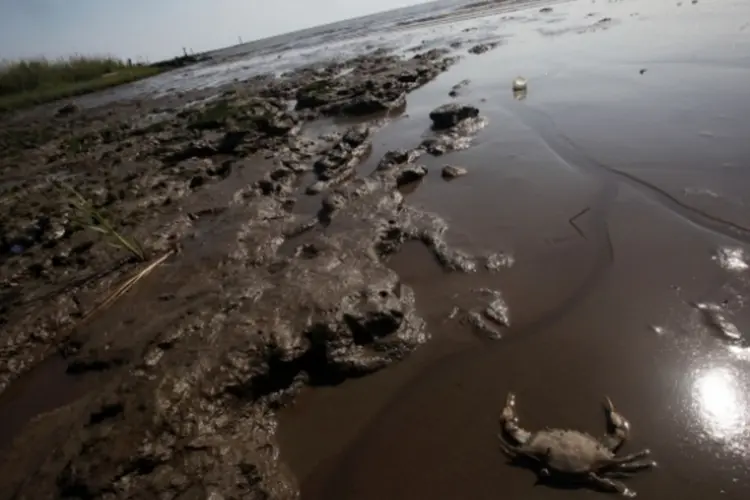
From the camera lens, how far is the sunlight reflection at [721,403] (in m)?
2.77

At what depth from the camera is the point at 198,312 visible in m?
4.16

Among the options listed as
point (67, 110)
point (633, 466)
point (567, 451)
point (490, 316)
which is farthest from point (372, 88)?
point (67, 110)

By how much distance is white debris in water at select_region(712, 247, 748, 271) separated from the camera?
12.8 ft

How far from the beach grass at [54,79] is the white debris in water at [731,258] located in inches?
1288

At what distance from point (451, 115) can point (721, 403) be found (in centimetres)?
699

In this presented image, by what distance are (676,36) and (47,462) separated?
15.8 meters

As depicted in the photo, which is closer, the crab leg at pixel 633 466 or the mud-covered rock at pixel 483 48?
the crab leg at pixel 633 466

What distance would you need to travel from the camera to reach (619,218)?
16.1 feet

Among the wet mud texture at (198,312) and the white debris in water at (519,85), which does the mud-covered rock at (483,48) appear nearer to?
the white debris in water at (519,85)

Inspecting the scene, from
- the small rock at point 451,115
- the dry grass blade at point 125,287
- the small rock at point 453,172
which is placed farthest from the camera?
the small rock at point 451,115

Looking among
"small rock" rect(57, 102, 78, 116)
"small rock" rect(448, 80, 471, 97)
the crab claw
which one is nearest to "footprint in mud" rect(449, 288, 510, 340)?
the crab claw

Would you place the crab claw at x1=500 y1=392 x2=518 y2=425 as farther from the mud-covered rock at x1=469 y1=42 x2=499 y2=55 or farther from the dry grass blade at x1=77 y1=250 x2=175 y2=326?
the mud-covered rock at x1=469 y1=42 x2=499 y2=55

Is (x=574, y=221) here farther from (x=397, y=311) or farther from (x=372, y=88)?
(x=372, y=88)

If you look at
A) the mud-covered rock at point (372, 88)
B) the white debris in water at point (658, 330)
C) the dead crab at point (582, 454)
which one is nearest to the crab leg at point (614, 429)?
the dead crab at point (582, 454)
